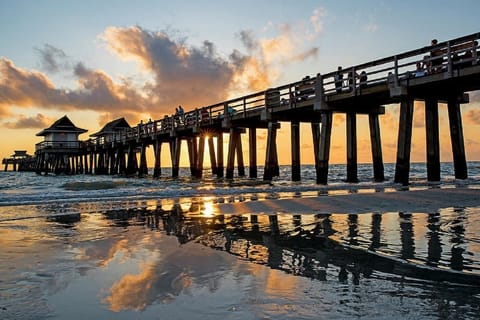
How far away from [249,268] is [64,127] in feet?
200

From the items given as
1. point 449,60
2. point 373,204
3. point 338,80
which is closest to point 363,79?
point 338,80

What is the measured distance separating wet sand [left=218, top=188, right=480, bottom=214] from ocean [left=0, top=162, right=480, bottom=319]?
3.47 feet

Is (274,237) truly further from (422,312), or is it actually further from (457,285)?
(422,312)

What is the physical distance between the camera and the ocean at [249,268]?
3.43m

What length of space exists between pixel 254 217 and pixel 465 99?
14.0 metres

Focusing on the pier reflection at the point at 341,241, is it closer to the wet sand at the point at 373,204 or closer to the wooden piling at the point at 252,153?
the wet sand at the point at 373,204

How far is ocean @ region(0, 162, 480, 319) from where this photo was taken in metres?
3.43

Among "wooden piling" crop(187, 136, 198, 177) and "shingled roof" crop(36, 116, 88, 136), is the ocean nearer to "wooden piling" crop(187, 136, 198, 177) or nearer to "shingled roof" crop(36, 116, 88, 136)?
"wooden piling" crop(187, 136, 198, 177)

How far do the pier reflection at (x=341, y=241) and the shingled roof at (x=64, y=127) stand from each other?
179 feet

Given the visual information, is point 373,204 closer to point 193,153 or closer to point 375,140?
point 375,140

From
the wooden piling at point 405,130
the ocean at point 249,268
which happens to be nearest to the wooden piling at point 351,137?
the wooden piling at point 405,130

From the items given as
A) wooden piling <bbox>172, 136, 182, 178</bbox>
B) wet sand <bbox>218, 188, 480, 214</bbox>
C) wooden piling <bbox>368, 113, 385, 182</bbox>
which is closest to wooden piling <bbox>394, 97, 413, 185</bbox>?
wet sand <bbox>218, 188, 480, 214</bbox>

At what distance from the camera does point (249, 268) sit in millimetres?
4762

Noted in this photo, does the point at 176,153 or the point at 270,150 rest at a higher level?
the point at 176,153
